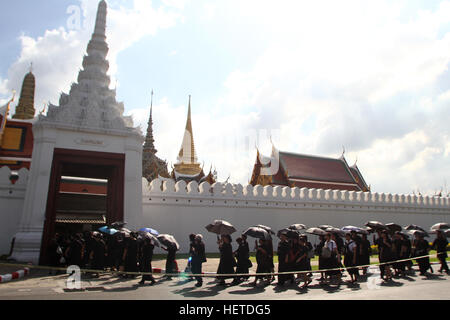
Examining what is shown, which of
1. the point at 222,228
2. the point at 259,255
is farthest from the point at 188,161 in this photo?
the point at 259,255

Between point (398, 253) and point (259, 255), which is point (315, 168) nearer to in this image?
point (398, 253)

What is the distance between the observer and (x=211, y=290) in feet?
26.1

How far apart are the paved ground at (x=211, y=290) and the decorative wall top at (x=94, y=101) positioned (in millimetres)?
5752

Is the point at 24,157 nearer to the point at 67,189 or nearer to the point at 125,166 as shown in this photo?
the point at 67,189

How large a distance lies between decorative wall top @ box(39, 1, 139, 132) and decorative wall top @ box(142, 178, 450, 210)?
3190mm

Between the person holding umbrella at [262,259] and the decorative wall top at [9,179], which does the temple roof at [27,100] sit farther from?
the person holding umbrella at [262,259]

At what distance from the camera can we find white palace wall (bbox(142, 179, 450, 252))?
50.0 ft

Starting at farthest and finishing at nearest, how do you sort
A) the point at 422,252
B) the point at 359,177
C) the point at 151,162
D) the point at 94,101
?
the point at 151,162 < the point at 359,177 < the point at 94,101 < the point at 422,252

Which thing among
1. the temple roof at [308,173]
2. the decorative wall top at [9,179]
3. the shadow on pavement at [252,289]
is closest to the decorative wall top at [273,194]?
the decorative wall top at [9,179]

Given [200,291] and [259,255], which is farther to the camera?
[259,255]

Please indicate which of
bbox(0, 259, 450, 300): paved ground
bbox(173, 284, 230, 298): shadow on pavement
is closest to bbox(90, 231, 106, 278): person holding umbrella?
bbox(0, 259, 450, 300): paved ground

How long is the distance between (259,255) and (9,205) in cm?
969
